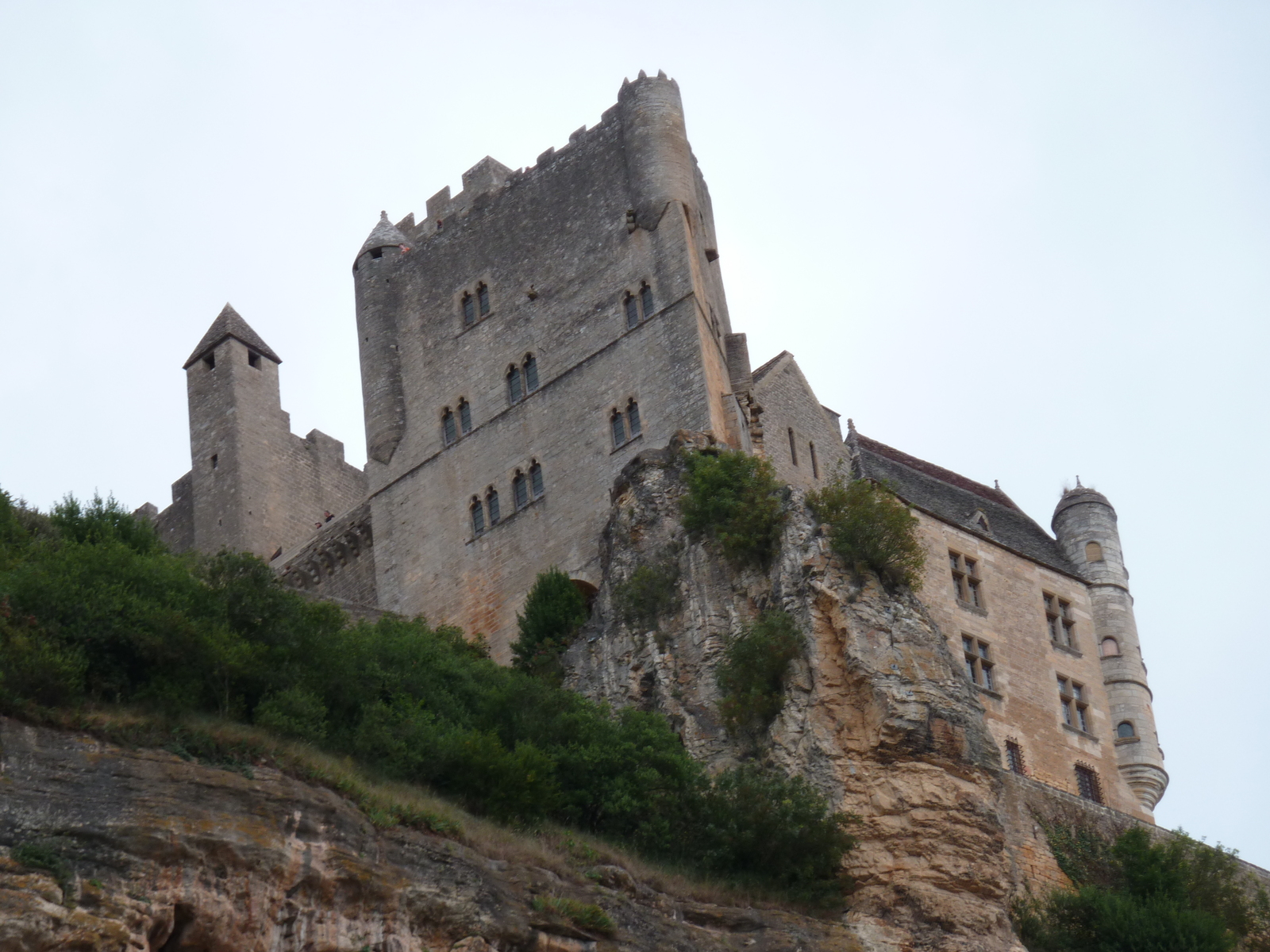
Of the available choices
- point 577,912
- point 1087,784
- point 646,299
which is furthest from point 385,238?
point 577,912

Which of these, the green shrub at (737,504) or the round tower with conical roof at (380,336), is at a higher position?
the round tower with conical roof at (380,336)

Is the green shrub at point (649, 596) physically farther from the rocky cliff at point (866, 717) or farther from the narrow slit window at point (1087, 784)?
the narrow slit window at point (1087, 784)

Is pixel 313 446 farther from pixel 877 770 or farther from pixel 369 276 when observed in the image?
pixel 877 770

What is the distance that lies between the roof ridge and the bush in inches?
365

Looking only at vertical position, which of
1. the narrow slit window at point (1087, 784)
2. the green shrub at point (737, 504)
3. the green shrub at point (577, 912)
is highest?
the green shrub at point (737, 504)

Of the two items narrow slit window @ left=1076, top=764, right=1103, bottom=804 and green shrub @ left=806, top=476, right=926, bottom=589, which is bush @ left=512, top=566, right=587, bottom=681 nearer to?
green shrub @ left=806, top=476, right=926, bottom=589

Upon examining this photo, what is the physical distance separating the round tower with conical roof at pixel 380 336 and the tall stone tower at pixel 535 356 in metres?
0.05

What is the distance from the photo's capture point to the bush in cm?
3793

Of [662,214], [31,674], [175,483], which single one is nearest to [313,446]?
[175,483]

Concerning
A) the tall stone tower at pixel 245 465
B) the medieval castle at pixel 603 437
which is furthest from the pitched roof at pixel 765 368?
the tall stone tower at pixel 245 465

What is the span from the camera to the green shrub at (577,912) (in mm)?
25688

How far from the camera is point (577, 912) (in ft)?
84.9

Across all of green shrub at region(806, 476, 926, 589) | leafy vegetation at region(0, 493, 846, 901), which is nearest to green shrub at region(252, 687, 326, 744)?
leafy vegetation at region(0, 493, 846, 901)

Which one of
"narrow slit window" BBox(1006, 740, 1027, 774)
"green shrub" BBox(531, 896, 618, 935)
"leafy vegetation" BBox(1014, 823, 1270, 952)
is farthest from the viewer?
"narrow slit window" BBox(1006, 740, 1027, 774)
